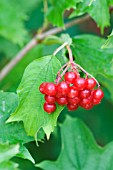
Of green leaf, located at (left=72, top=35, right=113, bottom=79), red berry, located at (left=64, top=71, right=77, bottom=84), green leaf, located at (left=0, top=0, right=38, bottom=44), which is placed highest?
green leaf, located at (left=0, top=0, right=38, bottom=44)

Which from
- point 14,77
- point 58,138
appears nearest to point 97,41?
point 14,77

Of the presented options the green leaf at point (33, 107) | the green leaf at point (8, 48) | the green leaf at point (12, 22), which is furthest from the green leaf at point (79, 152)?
the green leaf at point (8, 48)

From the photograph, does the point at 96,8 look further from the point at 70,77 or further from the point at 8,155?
the point at 8,155

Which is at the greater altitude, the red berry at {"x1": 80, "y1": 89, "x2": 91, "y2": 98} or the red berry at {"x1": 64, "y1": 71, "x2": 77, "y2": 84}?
the red berry at {"x1": 64, "y1": 71, "x2": 77, "y2": 84}

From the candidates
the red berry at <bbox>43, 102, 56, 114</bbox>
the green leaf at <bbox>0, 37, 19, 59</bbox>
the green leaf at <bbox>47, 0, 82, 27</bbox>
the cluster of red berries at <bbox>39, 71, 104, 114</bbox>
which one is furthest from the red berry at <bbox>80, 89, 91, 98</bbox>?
the green leaf at <bbox>0, 37, 19, 59</bbox>

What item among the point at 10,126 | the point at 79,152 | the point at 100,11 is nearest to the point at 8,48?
the point at 79,152

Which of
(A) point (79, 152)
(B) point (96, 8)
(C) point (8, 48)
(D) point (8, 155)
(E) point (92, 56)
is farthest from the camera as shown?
(C) point (8, 48)

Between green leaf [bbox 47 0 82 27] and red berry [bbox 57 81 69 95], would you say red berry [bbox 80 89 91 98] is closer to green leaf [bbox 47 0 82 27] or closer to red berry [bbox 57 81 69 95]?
red berry [bbox 57 81 69 95]

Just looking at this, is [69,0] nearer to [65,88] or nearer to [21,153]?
[65,88]
